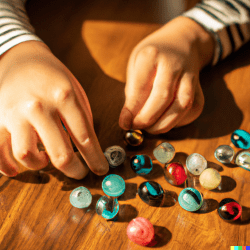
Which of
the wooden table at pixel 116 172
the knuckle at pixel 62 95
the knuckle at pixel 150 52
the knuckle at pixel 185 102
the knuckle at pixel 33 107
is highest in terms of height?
the knuckle at pixel 150 52

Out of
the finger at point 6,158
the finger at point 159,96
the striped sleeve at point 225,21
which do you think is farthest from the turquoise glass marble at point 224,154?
the finger at point 6,158

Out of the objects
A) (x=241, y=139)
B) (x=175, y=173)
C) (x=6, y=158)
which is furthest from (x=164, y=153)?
(x=6, y=158)

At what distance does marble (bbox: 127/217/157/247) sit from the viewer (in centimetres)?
34

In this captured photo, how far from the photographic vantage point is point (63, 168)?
375 millimetres

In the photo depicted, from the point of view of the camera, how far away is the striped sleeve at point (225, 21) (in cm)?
56

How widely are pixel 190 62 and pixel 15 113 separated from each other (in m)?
0.34

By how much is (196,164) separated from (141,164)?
95 mm

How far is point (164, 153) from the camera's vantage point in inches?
16.9

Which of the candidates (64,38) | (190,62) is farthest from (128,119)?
(64,38)

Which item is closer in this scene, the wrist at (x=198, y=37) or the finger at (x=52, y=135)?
the finger at (x=52, y=135)

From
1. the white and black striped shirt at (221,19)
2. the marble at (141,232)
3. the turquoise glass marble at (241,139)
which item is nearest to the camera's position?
the marble at (141,232)

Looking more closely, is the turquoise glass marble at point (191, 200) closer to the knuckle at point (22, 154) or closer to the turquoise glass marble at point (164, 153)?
the turquoise glass marble at point (164, 153)

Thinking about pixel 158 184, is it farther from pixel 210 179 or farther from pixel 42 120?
pixel 42 120

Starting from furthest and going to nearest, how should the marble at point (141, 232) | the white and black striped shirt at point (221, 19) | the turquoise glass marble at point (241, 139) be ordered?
the white and black striped shirt at point (221, 19) → the turquoise glass marble at point (241, 139) → the marble at point (141, 232)
